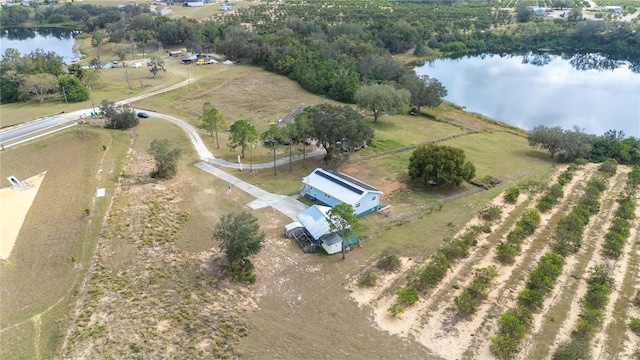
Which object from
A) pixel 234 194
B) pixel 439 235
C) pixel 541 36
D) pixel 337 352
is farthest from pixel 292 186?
pixel 541 36

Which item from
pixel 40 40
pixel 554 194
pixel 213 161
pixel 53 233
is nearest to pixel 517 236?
pixel 554 194

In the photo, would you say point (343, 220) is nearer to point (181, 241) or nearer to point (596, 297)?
point (181, 241)

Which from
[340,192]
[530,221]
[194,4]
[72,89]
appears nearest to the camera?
[530,221]

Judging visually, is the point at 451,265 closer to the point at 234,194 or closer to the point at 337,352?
the point at 337,352

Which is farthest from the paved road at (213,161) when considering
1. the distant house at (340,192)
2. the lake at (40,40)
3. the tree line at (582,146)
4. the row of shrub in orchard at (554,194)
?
the lake at (40,40)

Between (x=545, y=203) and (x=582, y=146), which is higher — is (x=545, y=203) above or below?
below

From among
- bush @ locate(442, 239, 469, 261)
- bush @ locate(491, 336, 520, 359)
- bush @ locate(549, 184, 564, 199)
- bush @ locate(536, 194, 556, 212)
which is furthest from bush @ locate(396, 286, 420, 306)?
bush @ locate(549, 184, 564, 199)

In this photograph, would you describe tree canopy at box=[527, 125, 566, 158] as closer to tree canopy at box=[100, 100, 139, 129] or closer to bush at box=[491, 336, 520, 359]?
bush at box=[491, 336, 520, 359]
